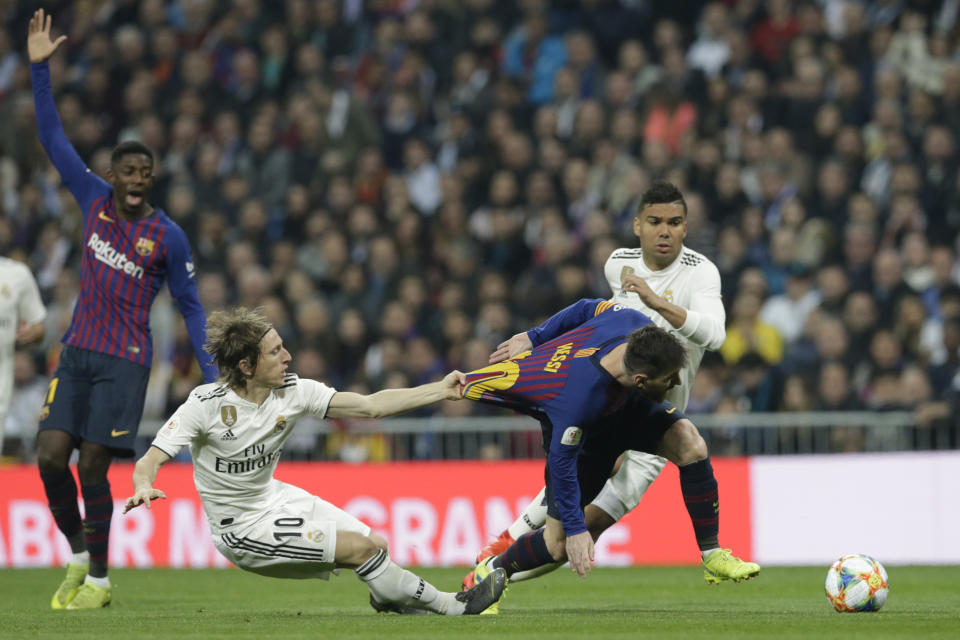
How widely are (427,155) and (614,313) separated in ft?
29.3

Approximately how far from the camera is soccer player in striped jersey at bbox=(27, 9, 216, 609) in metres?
8.72

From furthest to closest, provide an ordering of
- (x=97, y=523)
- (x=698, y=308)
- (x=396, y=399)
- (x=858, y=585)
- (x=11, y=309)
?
(x=11, y=309)
(x=97, y=523)
(x=698, y=308)
(x=858, y=585)
(x=396, y=399)

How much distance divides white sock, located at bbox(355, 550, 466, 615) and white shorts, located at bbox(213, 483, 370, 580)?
0.54 ft

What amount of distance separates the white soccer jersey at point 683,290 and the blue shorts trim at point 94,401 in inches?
117

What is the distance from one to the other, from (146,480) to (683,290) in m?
3.28

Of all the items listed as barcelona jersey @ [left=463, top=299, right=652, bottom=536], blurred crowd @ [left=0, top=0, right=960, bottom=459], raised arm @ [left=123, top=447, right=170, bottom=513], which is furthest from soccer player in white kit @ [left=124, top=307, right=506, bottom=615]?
blurred crowd @ [left=0, top=0, right=960, bottom=459]

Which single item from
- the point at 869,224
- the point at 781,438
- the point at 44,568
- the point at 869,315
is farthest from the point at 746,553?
the point at 44,568

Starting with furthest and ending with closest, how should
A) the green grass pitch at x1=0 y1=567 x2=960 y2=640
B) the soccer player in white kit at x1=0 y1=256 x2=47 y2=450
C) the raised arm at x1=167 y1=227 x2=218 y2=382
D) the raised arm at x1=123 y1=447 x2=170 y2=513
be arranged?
the soccer player in white kit at x1=0 y1=256 x2=47 y2=450
the raised arm at x1=167 y1=227 x2=218 y2=382
the green grass pitch at x1=0 y1=567 x2=960 y2=640
the raised arm at x1=123 y1=447 x2=170 y2=513

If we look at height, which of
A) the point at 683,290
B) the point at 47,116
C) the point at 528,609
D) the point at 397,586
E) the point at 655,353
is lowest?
the point at 528,609

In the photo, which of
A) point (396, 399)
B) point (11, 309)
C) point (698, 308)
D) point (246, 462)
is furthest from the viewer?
point (11, 309)

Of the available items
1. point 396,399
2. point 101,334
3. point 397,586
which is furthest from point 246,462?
point 101,334

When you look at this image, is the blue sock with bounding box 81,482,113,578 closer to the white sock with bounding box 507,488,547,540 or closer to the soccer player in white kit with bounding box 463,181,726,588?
the soccer player in white kit with bounding box 463,181,726,588

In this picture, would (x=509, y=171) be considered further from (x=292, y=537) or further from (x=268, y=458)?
(x=292, y=537)

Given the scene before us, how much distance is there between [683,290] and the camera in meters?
8.40
